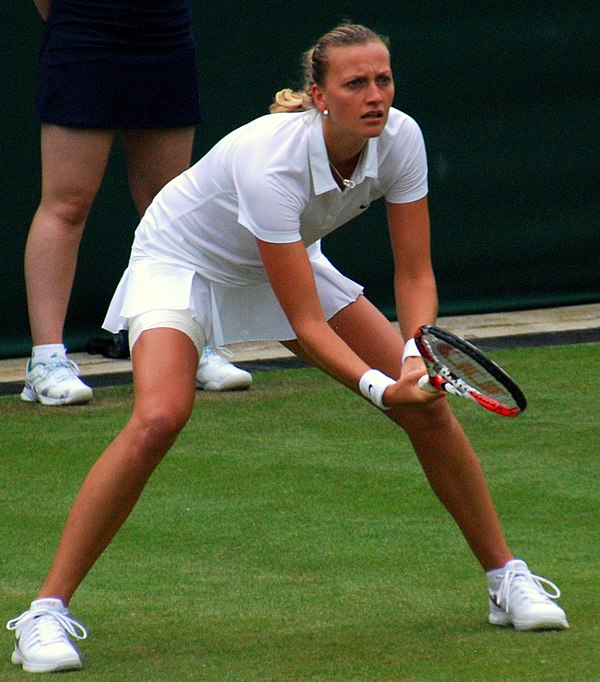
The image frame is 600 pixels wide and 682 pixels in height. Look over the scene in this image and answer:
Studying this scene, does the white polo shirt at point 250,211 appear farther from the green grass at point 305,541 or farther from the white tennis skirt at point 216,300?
the green grass at point 305,541

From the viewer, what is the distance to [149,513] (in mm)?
4387

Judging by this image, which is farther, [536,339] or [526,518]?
[536,339]

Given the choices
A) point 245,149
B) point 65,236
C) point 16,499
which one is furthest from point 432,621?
point 65,236

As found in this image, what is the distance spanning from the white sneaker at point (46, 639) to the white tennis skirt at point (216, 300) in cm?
65

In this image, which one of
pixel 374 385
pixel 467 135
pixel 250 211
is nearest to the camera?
pixel 374 385

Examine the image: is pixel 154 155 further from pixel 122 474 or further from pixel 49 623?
pixel 49 623

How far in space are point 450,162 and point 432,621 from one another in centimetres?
384

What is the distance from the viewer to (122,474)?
3.24 meters

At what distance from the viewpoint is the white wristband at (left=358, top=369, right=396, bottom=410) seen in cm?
315

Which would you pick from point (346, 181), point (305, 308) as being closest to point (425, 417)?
point (305, 308)

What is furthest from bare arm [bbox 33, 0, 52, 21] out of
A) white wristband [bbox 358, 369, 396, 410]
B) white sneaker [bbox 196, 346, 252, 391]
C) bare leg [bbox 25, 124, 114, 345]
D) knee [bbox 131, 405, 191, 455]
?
white wristband [bbox 358, 369, 396, 410]

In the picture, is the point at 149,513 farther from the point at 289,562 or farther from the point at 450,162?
the point at 450,162

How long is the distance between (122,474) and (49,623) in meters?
0.34

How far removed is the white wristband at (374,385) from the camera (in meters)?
3.15
